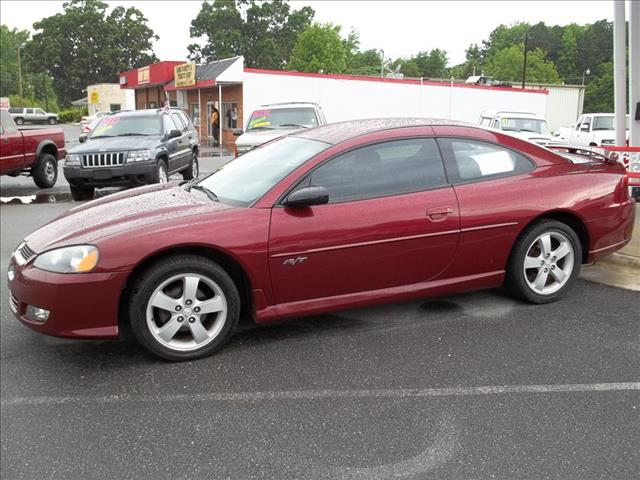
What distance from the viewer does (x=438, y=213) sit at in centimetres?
411

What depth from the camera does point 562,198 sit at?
449cm

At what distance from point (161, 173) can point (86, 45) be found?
302ft

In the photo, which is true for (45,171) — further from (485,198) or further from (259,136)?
(485,198)

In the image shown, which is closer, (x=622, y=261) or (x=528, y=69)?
(x=622, y=261)

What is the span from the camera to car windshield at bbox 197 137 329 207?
4004 mm

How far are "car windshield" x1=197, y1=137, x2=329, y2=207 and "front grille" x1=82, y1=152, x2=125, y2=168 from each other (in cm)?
623

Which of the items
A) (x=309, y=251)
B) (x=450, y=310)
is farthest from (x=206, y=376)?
(x=450, y=310)

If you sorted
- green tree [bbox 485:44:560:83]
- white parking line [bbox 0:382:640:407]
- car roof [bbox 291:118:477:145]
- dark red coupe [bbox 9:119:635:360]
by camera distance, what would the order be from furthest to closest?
1. green tree [bbox 485:44:560:83]
2. car roof [bbox 291:118:477:145]
3. dark red coupe [bbox 9:119:635:360]
4. white parking line [bbox 0:382:640:407]

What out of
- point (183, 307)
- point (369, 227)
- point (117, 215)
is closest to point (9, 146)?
point (117, 215)

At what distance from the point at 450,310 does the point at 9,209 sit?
8607mm

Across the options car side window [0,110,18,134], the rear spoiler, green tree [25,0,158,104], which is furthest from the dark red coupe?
green tree [25,0,158,104]

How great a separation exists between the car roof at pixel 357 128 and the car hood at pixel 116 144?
21.7 ft

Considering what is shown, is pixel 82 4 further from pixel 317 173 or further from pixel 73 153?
pixel 317 173

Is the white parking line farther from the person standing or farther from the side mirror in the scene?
the person standing
